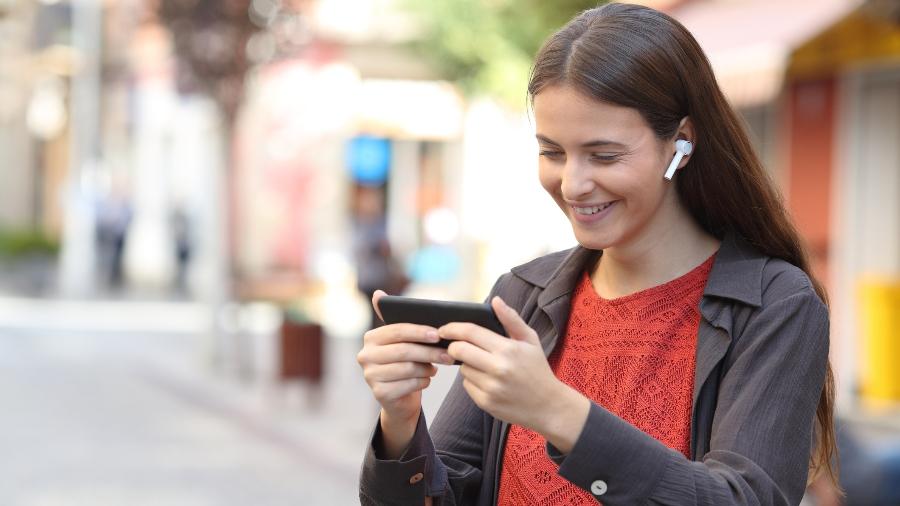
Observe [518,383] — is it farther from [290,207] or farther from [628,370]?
[290,207]

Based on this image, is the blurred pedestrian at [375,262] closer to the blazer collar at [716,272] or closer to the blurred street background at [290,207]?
the blurred street background at [290,207]

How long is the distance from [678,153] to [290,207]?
2609 centimetres

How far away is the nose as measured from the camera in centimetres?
201

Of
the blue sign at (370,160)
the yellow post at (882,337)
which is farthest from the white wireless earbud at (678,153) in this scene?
the blue sign at (370,160)

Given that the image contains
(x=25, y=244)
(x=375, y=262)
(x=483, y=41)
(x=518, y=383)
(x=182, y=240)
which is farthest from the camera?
(x=182, y=240)

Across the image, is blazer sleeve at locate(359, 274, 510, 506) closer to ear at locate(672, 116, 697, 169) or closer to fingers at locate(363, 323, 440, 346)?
fingers at locate(363, 323, 440, 346)

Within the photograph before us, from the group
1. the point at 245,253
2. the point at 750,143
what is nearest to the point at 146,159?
the point at 245,253

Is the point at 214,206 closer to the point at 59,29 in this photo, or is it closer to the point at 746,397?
the point at 746,397

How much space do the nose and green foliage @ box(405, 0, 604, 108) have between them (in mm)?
14680

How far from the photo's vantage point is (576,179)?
2.01m

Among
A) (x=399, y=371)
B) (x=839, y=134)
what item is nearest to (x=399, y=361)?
(x=399, y=371)

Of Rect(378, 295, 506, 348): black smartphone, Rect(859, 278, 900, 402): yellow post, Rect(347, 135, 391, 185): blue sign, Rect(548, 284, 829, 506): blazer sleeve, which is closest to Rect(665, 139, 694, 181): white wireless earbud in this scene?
Rect(548, 284, 829, 506): blazer sleeve

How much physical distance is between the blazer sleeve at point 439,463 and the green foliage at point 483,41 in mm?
14454

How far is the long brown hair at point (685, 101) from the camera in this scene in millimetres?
1997
